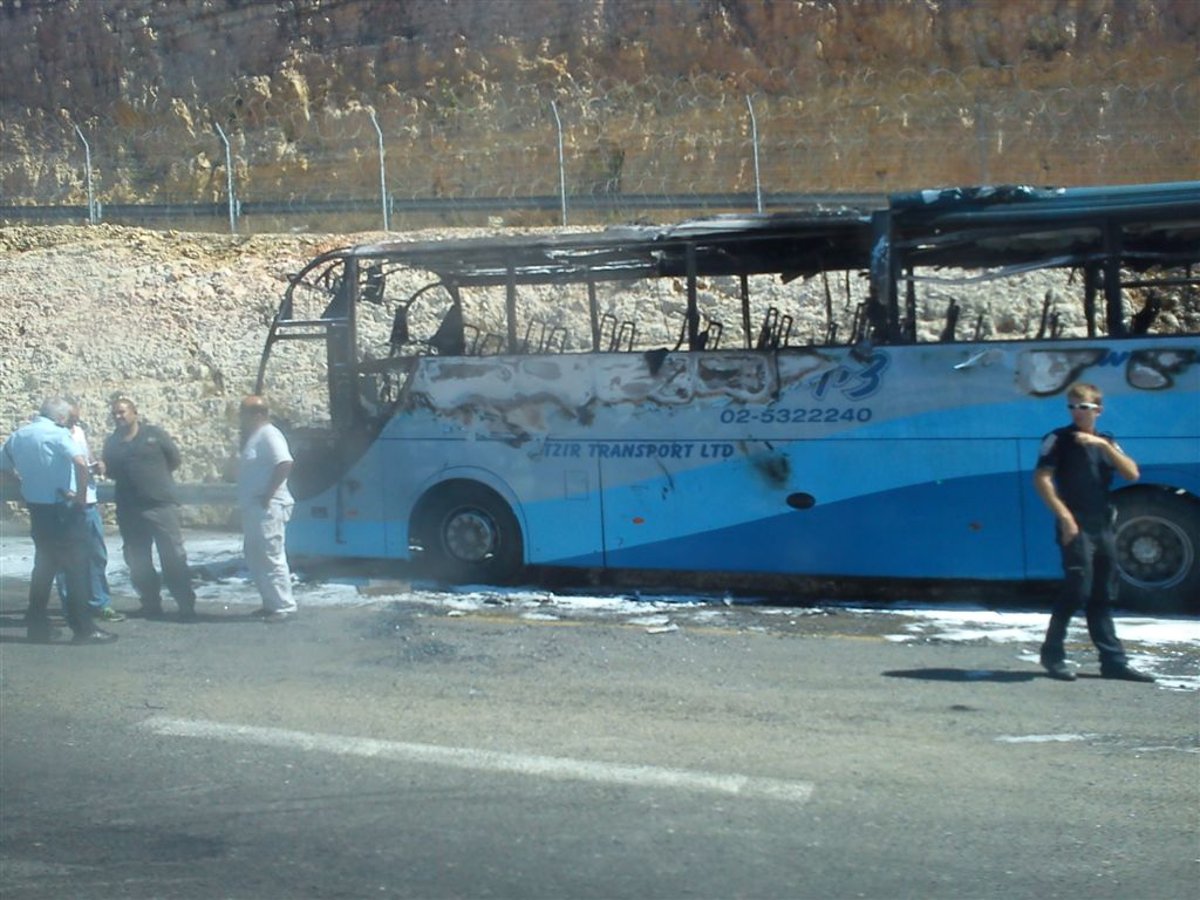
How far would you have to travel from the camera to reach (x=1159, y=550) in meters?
10.4

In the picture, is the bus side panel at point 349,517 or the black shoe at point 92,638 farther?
the bus side panel at point 349,517

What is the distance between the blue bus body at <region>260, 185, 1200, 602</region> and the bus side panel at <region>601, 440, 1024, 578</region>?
16 mm

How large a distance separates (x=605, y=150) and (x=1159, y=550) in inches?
923

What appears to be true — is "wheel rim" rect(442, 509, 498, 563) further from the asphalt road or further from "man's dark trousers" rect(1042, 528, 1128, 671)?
"man's dark trousers" rect(1042, 528, 1128, 671)

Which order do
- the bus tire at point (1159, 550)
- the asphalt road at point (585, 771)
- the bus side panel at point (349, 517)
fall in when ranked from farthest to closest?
the bus side panel at point (349, 517) < the bus tire at point (1159, 550) < the asphalt road at point (585, 771)

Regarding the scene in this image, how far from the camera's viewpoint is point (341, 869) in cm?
533

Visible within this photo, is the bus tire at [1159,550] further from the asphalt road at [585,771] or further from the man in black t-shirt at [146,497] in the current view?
the man in black t-shirt at [146,497]

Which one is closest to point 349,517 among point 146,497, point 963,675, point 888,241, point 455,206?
point 146,497

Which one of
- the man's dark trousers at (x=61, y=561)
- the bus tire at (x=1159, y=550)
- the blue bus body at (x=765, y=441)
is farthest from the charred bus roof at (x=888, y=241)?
the man's dark trousers at (x=61, y=561)

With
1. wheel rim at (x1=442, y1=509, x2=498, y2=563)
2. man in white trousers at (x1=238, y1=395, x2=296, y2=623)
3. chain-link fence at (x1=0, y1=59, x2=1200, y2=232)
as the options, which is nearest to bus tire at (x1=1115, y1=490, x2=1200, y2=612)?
wheel rim at (x1=442, y1=509, x2=498, y2=563)

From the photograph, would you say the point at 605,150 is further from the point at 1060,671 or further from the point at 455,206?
the point at 1060,671

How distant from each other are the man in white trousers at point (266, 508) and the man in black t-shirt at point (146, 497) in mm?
612

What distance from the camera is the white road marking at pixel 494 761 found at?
630cm

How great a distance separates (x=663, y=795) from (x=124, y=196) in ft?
107
